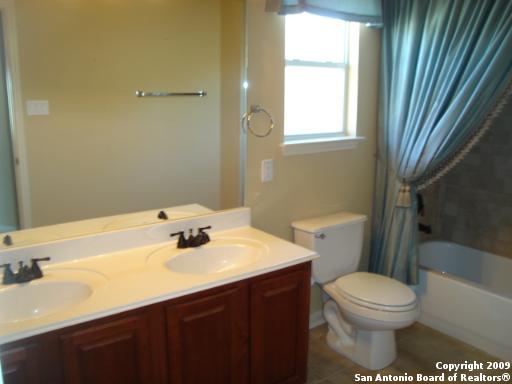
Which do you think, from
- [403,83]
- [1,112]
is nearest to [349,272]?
[403,83]

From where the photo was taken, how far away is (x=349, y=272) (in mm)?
2910

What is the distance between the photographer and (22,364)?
5.02 feet

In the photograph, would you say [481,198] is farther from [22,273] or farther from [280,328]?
[22,273]

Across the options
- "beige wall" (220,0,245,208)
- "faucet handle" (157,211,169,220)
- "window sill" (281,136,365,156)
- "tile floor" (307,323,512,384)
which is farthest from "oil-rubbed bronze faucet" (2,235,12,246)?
"tile floor" (307,323,512,384)

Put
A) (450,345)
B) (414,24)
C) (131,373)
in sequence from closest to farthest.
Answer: (131,373) → (414,24) → (450,345)

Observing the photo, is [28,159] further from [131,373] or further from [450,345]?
[450,345]

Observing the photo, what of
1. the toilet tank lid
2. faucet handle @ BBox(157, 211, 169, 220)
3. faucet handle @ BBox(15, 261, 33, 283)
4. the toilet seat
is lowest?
the toilet seat

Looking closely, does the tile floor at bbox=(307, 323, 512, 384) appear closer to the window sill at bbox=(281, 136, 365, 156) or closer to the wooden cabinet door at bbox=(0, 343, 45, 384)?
the window sill at bbox=(281, 136, 365, 156)

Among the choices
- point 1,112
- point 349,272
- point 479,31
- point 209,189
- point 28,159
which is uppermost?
point 479,31

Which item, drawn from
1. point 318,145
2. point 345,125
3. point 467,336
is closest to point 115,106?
point 318,145

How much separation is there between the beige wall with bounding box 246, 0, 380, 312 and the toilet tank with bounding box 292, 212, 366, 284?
0.32ft

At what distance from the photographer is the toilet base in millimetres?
2625

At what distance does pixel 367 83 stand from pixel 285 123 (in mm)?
638

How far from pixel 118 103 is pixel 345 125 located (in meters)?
1.51
